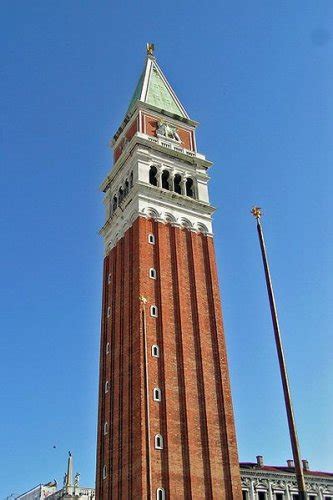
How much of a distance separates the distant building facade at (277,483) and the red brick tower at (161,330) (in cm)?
1010

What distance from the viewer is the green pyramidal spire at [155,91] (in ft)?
210

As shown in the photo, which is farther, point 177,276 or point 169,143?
point 169,143

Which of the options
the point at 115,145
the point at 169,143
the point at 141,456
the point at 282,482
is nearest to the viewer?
the point at 141,456

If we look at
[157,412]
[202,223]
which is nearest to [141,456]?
[157,412]

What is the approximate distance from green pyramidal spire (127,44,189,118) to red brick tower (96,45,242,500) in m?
1.10

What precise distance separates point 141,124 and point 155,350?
2580 centimetres

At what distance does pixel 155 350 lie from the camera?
44.0 m

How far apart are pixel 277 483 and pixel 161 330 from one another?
19.6m

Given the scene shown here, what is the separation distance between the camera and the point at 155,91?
66.1m

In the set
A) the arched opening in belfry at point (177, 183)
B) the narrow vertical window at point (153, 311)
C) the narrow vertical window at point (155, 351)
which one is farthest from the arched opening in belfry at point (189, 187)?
the narrow vertical window at point (155, 351)

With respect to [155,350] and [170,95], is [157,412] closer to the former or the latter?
[155,350]

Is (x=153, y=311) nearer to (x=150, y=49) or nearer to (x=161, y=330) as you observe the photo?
(x=161, y=330)

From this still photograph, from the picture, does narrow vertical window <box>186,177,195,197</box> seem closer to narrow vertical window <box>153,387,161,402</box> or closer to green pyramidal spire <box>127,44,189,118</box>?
green pyramidal spire <box>127,44,189,118</box>

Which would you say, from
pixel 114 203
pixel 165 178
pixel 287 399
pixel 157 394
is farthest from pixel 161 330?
pixel 287 399
